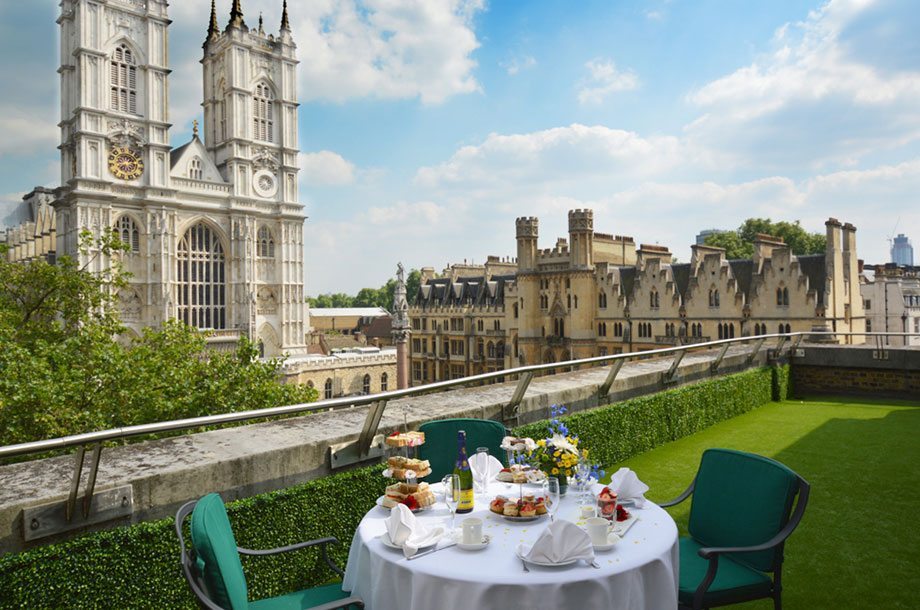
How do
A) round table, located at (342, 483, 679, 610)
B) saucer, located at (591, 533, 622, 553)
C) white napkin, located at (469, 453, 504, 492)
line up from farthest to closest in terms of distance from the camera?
white napkin, located at (469, 453, 504, 492) → saucer, located at (591, 533, 622, 553) → round table, located at (342, 483, 679, 610)

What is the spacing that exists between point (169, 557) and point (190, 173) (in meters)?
54.4

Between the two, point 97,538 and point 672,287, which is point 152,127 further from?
point 97,538

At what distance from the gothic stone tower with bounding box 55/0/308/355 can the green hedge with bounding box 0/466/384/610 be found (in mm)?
46264

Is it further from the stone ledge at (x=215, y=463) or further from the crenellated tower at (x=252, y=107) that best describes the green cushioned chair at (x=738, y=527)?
the crenellated tower at (x=252, y=107)

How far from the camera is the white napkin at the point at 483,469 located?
4.68 meters

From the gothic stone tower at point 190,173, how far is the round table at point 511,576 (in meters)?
48.3

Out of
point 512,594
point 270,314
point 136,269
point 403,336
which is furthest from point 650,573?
point 270,314

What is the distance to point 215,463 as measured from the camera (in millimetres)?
4914

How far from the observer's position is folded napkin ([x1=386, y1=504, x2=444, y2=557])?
11.5 ft

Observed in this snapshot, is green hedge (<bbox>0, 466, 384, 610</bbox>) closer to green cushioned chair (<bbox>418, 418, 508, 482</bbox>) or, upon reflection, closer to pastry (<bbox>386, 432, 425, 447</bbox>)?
green cushioned chair (<bbox>418, 418, 508, 482</bbox>)

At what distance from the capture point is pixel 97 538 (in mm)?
4133

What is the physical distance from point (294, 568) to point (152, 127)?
51.8 m

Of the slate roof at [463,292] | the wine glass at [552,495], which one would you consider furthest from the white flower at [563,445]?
the slate roof at [463,292]

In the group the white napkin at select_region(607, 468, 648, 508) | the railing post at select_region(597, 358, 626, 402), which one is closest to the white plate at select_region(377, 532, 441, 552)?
the white napkin at select_region(607, 468, 648, 508)
